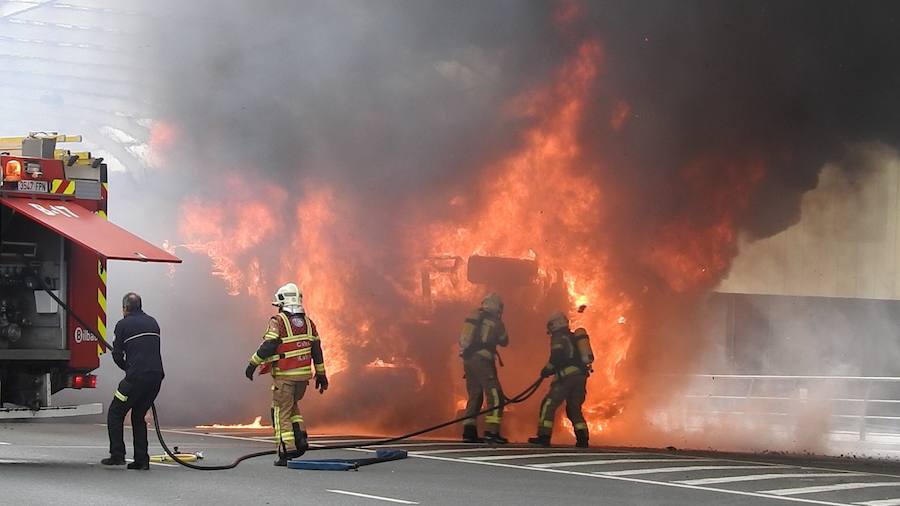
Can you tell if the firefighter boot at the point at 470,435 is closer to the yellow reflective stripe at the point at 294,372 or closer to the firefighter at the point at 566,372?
the firefighter at the point at 566,372

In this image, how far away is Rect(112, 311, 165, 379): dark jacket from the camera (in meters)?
12.8

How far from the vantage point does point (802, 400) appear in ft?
73.9

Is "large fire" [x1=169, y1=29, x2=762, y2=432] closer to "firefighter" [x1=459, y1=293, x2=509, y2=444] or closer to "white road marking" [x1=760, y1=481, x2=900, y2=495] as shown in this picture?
"firefighter" [x1=459, y1=293, x2=509, y2=444]

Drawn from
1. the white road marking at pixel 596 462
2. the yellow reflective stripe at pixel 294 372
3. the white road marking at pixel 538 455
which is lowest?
the white road marking at pixel 596 462

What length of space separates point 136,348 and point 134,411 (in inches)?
24.4

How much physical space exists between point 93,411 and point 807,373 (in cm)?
1970

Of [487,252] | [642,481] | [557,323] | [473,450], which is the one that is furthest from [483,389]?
[642,481]

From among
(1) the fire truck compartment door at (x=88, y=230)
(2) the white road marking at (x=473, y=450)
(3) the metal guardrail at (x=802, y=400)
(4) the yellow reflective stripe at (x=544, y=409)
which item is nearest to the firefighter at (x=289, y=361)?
(2) the white road marking at (x=473, y=450)

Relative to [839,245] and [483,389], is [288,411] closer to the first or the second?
[483,389]

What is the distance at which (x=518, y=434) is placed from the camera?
19.3m

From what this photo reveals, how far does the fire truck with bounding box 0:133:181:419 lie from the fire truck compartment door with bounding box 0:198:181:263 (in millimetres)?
11

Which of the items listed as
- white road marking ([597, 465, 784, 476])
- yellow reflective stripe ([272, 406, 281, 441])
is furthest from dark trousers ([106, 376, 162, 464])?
white road marking ([597, 465, 784, 476])

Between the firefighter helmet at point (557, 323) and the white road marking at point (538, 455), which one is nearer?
A: the white road marking at point (538, 455)

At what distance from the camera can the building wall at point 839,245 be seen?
70.8ft
